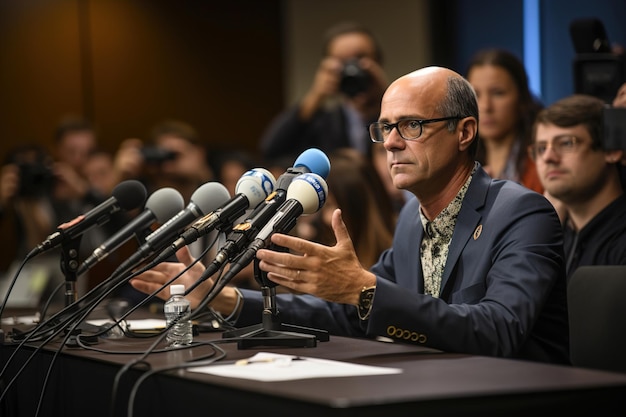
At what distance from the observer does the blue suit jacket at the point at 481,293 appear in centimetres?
212

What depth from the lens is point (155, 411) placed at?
5.96ft

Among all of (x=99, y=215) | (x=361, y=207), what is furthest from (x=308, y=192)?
(x=361, y=207)

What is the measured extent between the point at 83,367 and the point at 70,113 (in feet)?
17.7

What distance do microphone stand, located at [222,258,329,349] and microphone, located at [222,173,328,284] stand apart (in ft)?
0.51

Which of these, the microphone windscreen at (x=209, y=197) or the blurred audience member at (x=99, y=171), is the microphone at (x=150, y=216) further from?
the blurred audience member at (x=99, y=171)

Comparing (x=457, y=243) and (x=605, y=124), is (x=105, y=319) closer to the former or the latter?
(x=457, y=243)

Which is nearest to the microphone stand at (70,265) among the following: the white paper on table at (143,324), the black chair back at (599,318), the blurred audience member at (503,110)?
the white paper on table at (143,324)

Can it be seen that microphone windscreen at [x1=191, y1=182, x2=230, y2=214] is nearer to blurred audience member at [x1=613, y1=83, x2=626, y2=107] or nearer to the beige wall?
blurred audience member at [x1=613, y1=83, x2=626, y2=107]

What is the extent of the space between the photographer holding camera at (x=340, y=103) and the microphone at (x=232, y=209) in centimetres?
246

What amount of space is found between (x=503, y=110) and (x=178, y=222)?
1955 millimetres

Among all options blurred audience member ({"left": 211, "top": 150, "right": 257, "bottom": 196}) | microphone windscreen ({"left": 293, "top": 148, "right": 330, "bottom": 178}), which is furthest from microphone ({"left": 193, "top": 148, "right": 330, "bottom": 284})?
blurred audience member ({"left": 211, "top": 150, "right": 257, "bottom": 196})

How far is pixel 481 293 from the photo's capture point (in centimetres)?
237

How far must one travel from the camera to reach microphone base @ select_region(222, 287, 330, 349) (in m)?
2.14

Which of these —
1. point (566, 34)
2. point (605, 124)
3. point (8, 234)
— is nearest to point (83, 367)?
point (605, 124)
